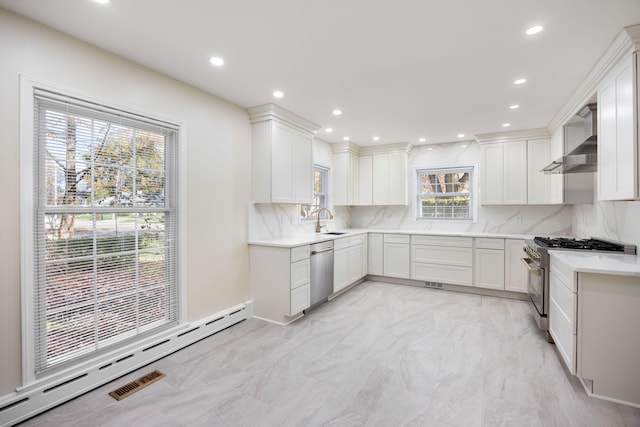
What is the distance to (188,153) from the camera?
2963 millimetres

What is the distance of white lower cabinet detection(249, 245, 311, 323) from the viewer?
3.44m

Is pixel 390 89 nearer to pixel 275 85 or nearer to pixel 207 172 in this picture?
pixel 275 85

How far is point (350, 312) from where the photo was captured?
384 centimetres

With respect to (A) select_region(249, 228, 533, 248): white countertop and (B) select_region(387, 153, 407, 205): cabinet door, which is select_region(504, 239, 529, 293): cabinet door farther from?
(B) select_region(387, 153, 407, 205): cabinet door

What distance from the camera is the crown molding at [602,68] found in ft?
6.70

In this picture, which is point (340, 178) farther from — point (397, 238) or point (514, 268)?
point (514, 268)

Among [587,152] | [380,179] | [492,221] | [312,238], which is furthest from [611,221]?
[312,238]

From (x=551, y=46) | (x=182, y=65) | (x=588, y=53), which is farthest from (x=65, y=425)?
(x=588, y=53)

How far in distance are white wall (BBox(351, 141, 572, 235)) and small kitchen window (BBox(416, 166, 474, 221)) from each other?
0.12 m

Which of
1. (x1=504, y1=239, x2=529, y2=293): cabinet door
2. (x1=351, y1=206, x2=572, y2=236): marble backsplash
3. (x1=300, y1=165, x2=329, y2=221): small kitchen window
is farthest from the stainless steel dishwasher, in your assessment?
(x1=504, y1=239, x2=529, y2=293): cabinet door

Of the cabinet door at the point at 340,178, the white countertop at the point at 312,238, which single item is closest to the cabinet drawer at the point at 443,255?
the white countertop at the point at 312,238

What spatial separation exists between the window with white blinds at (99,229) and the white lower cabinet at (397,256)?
138 inches

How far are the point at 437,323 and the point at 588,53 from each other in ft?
9.47

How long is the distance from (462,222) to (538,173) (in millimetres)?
1340
